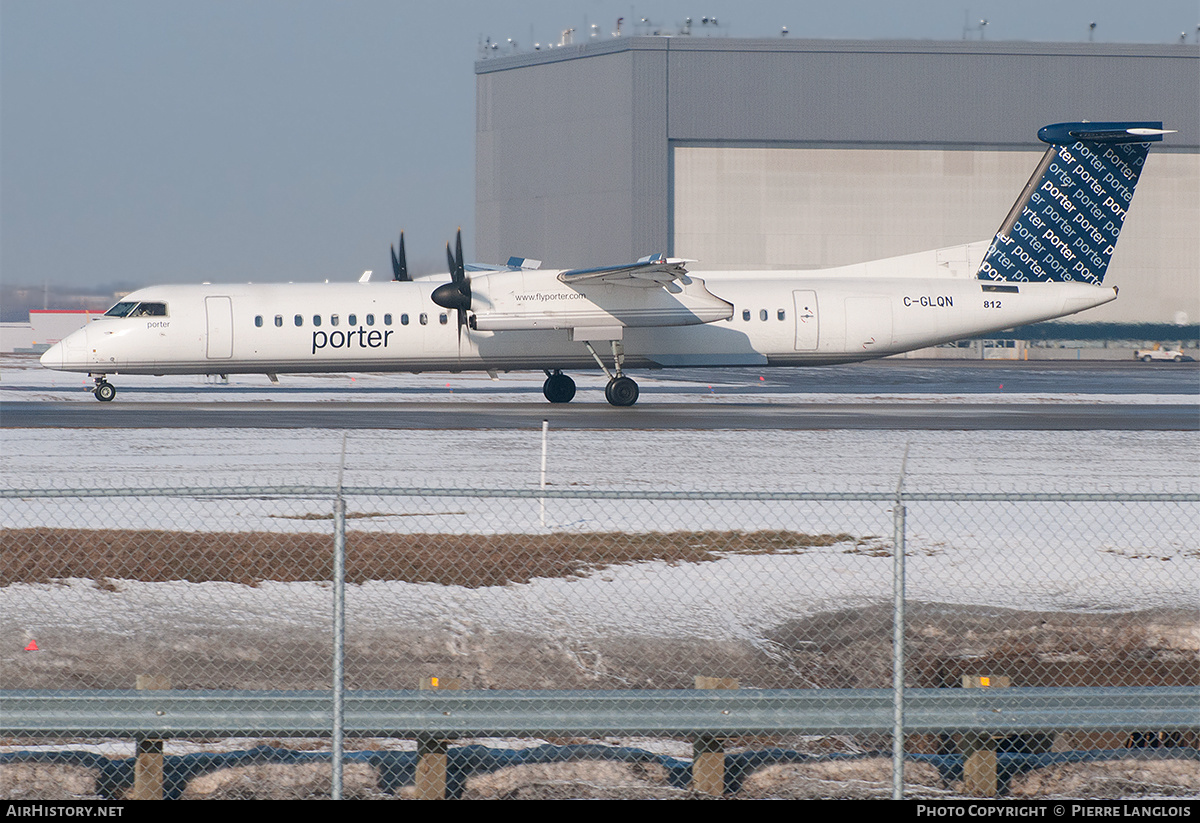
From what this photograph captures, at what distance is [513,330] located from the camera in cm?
2939

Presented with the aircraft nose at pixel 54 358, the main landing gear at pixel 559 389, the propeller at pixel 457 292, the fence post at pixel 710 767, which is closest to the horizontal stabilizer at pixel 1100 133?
the main landing gear at pixel 559 389

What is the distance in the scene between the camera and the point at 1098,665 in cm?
1122

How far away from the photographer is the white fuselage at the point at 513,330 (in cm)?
2936

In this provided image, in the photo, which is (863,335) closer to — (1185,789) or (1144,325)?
(1185,789)

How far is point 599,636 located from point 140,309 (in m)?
22.0

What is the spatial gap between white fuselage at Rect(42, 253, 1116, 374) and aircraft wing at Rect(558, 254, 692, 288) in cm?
41

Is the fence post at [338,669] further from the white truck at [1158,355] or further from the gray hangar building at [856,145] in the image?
the gray hangar building at [856,145]

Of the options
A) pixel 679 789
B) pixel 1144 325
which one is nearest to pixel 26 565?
pixel 679 789

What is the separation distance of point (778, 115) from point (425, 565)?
7063cm

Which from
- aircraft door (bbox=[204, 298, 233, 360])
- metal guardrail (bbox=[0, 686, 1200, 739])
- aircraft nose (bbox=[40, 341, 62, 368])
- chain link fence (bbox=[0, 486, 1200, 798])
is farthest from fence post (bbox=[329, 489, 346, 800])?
aircraft nose (bbox=[40, 341, 62, 368])

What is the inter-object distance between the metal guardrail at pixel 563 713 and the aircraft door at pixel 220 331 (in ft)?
75.2

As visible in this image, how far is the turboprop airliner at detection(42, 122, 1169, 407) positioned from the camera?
1154 inches

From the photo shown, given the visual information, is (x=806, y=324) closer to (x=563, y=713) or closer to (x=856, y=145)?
(x=563, y=713)

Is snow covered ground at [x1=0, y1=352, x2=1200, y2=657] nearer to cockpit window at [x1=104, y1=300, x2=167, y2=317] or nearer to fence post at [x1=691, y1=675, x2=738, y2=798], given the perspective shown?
fence post at [x1=691, y1=675, x2=738, y2=798]
